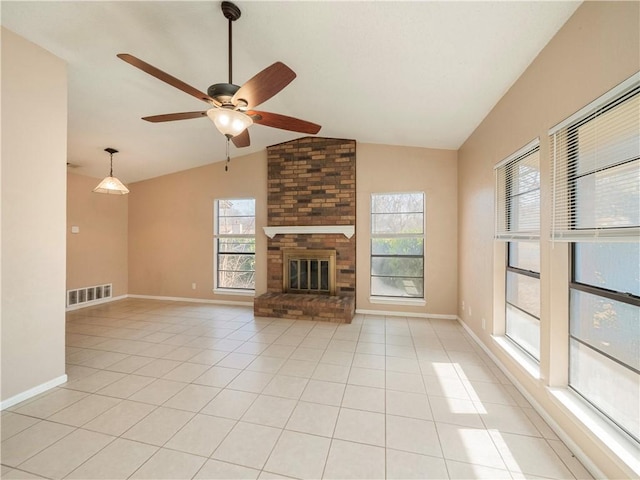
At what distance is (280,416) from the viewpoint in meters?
2.06

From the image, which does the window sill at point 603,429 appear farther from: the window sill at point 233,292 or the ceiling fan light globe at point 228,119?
the window sill at point 233,292

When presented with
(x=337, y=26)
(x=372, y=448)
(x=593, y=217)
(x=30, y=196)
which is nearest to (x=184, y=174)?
(x=30, y=196)

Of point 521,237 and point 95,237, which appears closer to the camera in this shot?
point 521,237

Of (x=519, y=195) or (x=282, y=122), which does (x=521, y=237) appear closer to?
(x=519, y=195)

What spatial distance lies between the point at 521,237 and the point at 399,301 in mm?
2522

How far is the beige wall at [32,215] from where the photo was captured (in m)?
2.12

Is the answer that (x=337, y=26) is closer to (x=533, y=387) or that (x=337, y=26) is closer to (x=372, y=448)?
(x=372, y=448)

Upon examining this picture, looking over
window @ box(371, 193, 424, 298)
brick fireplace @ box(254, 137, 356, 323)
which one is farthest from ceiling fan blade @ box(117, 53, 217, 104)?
window @ box(371, 193, 424, 298)

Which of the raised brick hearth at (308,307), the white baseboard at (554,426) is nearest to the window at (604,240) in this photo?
the white baseboard at (554,426)

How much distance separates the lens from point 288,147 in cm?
510

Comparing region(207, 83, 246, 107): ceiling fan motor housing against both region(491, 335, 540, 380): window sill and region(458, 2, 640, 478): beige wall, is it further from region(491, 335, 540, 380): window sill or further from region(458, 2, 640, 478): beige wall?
region(491, 335, 540, 380): window sill

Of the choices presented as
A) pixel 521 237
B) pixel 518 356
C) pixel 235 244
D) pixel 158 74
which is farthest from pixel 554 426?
pixel 235 244

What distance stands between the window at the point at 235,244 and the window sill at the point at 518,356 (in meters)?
4.16

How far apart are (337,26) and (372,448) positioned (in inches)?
117
